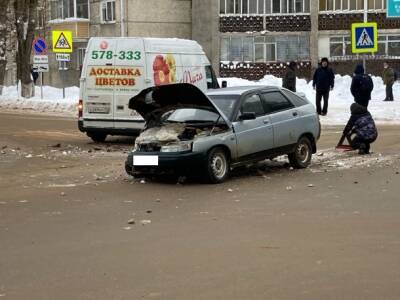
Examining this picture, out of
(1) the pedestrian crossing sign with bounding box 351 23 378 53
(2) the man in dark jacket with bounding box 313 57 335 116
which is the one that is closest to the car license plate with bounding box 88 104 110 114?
(2) the man in dark jacket with bounding box 313 57 335 116

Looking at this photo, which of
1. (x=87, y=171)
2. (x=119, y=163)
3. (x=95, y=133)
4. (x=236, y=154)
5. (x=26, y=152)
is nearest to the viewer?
(x=236, y=154)

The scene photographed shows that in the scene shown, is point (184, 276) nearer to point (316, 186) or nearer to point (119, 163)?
point (316, 186)

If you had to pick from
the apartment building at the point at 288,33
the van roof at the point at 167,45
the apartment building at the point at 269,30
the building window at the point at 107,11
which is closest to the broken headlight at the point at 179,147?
the van roof at the point at 167,45

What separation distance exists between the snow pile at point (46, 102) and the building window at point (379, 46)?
1727 centimetres

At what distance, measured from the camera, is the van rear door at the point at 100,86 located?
16.3 metres

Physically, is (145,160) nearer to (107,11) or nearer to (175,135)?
(175,135)

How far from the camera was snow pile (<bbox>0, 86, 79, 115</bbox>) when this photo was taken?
29.9 metres

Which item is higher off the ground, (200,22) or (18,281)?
(200,22)

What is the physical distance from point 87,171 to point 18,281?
6.86 metres

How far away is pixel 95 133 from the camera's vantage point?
16.9 m

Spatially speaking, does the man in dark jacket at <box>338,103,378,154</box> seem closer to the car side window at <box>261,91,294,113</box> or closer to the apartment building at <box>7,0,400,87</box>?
the car side window at <box>261,91,294,113</box>

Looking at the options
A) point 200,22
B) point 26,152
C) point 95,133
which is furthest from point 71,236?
point 200,22

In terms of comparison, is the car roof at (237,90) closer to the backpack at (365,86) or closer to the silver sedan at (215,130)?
the silver sedan at (215,130)

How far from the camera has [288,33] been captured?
45219 mm
